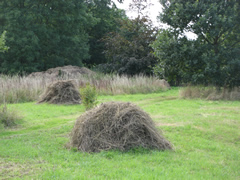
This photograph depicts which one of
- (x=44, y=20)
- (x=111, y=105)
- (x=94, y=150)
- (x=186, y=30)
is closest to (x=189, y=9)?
(x=186, y=30)

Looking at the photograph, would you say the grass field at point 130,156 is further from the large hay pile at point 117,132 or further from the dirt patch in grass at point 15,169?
the large hay pile at point 117,132

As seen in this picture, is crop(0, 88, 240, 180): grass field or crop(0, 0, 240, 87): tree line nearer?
crop(0, 88, 240, 180): grass field

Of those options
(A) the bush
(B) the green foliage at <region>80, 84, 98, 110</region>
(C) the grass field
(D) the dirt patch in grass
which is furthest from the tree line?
(D) the dirt patch in grass

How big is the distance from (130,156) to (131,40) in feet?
79.4

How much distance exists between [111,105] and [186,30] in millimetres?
11004

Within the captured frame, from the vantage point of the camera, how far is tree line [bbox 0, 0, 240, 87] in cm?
1584

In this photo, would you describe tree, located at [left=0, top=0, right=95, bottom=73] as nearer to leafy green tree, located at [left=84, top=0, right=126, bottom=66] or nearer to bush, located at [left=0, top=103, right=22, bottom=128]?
leafy green tree, located at [left=84, top=0, right=126, bottom=66]

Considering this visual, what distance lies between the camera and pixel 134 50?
27.0 meters

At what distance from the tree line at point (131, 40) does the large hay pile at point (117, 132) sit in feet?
31.9

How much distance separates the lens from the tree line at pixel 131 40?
52.0 feet

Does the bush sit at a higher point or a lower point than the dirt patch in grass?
higher

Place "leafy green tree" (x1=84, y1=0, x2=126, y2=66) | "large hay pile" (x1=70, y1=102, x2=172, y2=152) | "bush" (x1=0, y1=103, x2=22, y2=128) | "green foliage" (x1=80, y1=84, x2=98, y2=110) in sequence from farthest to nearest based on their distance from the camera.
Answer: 1. "leafy green tree" (x1=84, y1=0, x2=126, y2=66)
2. "green foliage" (x1=80, y1=84, x2=98, y2=110)
3. "bush" (x1=0, y1=103, x2=22, y2=128)
4. "large hay pile" (x1=70, y1=102, x2=172, y2=152)

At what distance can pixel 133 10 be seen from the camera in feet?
110

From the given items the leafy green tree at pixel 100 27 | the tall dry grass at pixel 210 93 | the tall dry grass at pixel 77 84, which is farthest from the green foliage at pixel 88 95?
the leafy green tree at pixel 100 27
